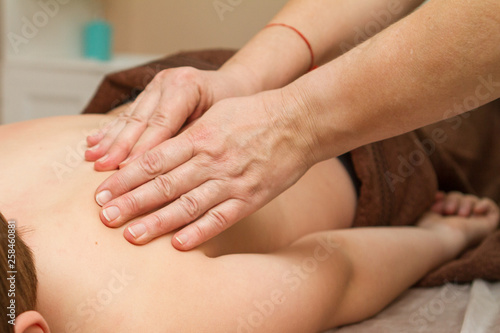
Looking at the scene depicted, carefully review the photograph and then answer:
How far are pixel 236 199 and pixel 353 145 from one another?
22 centimetres

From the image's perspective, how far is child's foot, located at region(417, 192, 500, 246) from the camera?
138cm

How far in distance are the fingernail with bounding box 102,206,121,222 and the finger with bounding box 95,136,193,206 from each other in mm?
27

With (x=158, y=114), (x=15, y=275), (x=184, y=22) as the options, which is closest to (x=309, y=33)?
(x=158, y=114)

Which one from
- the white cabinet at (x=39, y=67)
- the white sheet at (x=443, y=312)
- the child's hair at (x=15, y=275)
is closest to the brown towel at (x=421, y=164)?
the white sheet at (x=443, y=312)

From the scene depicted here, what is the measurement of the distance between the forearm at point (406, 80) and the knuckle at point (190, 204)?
0.21m

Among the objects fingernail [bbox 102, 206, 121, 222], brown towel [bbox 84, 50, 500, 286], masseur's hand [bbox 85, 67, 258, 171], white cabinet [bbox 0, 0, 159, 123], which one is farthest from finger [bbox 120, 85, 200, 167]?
white cabinet [bbox 0, 0, 159, 123]

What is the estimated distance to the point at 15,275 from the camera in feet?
2.10

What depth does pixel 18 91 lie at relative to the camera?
8.74 ft

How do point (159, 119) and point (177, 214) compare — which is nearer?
point (177, 214)

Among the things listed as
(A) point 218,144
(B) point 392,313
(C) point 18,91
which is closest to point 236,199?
(A) point 218,144

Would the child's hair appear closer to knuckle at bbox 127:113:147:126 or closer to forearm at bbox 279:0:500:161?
knuckle at bbox 127:113:147:126

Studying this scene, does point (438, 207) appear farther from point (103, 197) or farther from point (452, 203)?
point (103, 197)

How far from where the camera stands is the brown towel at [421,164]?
1.20 m

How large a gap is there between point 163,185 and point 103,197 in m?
0.09
